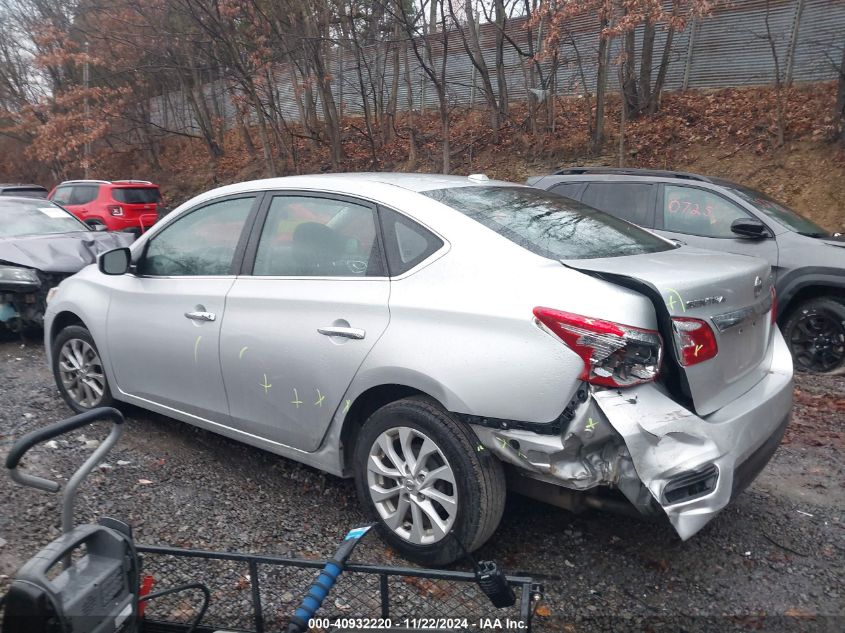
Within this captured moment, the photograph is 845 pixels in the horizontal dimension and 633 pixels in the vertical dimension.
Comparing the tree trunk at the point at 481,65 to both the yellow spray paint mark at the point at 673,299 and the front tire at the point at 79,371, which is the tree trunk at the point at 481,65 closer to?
the front tire at the point at 79,371

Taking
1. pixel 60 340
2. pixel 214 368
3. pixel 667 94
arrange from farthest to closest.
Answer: pixel 667 94, pixel 60 340, pixel 214 368

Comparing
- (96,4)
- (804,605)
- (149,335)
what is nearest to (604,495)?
(804,605)

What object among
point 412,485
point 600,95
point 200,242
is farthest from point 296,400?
point 600,95

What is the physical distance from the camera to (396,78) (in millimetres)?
17828

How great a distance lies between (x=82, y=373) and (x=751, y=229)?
226 inches

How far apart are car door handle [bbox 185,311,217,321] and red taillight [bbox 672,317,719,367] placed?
2396 millimetres

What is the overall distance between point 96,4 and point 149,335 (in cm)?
1822

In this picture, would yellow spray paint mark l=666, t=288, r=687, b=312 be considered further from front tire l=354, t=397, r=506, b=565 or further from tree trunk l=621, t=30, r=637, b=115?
tree trunk l=621, t=30, r=637, b=115

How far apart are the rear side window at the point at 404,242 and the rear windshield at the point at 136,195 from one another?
14559 millimetres

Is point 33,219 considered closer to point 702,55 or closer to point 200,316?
point 200,316

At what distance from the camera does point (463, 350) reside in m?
2.80

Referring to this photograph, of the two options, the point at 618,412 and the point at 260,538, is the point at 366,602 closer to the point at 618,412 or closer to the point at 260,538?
the point at 260,538

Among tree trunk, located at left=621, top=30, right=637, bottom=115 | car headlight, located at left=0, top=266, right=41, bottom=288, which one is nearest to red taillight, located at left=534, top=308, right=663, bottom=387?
car headlight, located at left=0, top=266, right=41, bottom=288

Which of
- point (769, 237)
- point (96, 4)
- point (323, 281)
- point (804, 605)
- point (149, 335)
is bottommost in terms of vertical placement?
point (804, 605)
